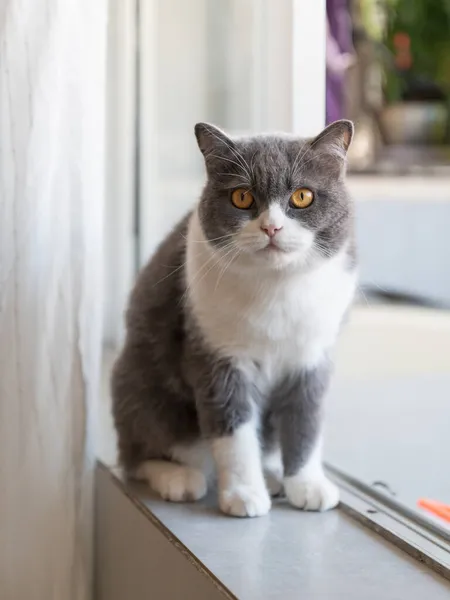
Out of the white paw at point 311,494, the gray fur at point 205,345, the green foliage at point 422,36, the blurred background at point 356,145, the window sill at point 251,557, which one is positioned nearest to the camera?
the window sill at point 251,557

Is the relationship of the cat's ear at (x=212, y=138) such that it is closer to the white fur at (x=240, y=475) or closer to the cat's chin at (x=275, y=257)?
the cat's chin at (x=275, y=257)

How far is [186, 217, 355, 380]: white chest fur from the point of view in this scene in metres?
0.92

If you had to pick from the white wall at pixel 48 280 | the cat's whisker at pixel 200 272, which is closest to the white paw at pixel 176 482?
the white wall at pixel 48 280

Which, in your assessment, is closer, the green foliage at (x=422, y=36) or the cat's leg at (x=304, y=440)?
the cat's leg at (x=304, y=440)

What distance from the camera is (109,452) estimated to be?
50.5 inches

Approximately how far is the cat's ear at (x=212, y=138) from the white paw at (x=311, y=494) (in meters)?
0.44

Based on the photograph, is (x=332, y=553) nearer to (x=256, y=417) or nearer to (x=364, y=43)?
(x=256, y=417)

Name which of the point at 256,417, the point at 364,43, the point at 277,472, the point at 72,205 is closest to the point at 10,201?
the point at 72,205

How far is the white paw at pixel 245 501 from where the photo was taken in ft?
3.15

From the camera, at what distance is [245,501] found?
96 cm

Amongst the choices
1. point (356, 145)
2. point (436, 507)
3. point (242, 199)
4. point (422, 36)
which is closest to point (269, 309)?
point (242, 199)

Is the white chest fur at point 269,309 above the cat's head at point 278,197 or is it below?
below

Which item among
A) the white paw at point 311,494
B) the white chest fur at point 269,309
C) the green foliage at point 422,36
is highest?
the green foliage at point 422,36

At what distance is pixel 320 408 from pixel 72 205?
43cm
